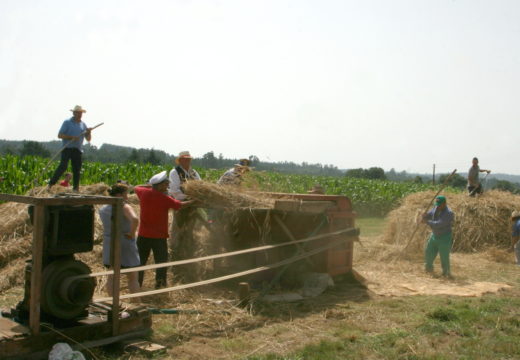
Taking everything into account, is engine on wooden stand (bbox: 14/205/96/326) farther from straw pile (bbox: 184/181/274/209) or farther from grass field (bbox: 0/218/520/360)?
straw pile (bbox: 184/181/274/209)

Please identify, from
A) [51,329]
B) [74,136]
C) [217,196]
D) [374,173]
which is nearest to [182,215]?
[217,196]

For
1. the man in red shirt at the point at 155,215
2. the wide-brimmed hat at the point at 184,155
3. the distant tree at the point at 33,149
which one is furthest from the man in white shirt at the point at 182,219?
the distant tree at the point at 33,149

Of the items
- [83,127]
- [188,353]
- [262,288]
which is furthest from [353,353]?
[83,127]

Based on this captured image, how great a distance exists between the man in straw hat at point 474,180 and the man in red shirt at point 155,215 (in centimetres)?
1117

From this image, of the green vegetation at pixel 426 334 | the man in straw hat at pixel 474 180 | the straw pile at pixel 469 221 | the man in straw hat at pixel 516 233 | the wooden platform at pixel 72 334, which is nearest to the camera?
the wooden platform at pixel 72 334

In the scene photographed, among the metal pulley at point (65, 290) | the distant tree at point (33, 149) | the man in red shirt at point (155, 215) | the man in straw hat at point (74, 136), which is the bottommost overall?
the metal pulley at point (65, 290)

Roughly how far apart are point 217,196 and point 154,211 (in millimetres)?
1090

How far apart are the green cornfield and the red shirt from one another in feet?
5.53

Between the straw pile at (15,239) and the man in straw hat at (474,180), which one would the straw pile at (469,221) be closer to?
the man in straw hat at (474,180)

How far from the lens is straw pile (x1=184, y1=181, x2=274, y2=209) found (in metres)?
7.87

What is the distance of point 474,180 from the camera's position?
616 inches

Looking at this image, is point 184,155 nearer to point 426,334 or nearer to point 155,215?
point 155,215

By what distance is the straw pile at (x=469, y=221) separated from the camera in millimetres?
13977

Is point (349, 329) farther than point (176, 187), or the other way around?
point (176, 187)
